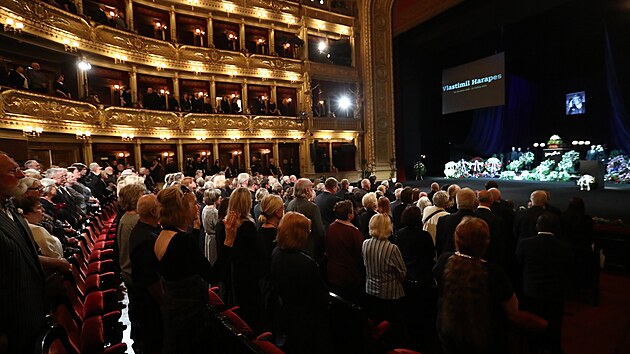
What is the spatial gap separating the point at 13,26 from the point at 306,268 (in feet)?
35.9

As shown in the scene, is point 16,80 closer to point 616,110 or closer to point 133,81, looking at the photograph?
point 133,81

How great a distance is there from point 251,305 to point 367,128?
53.2ft

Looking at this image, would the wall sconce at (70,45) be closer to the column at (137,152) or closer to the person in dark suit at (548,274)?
the column at (137,152)


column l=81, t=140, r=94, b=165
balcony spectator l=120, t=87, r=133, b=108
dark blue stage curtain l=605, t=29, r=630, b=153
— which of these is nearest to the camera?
column l=81, t=140, r=94, b=165

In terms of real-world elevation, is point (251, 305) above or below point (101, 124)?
below

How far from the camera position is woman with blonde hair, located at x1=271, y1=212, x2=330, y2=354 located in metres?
2.10

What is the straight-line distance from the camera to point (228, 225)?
2.84 meters

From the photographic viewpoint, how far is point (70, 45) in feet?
34.6

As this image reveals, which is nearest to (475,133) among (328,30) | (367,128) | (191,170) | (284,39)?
(367,128)

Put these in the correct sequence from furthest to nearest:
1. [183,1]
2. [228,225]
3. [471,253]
Answer: [183,1] < [228,225] < [471,253]

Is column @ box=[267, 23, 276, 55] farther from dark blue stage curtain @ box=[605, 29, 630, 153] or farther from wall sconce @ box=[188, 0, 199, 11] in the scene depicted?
dark blue stage curtain @ box=[605, 29, 630, 153]

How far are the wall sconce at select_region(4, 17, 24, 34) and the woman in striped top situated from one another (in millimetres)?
10855

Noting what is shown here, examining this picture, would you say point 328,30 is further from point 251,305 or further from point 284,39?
point 251,305

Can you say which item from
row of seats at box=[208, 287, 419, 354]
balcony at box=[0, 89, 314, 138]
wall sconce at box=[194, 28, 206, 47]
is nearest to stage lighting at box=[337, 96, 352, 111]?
balcony at box=[0, 89, 314, 138]
